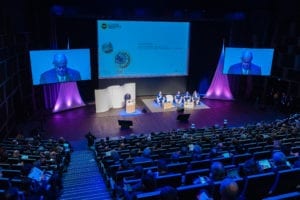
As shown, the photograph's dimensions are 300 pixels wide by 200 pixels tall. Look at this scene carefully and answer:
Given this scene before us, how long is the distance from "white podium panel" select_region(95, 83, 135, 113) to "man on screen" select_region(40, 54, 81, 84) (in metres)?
1.90

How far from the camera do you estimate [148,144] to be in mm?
9484

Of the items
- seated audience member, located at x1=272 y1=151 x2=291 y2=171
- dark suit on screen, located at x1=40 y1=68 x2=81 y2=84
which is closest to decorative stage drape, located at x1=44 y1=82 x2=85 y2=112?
dark suit on screen, located at x1=40 y1=68 x2=81 y2=84

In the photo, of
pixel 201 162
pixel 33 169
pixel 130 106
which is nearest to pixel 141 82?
pixel 130 106

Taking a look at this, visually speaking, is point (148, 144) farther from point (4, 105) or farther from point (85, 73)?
point (85, 73)

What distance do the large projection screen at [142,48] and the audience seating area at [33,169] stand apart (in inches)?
359

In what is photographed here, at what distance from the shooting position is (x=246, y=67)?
18.1 metres

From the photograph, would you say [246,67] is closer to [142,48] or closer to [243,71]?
[243,71]

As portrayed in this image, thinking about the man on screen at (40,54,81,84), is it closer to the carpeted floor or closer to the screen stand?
the screen stand

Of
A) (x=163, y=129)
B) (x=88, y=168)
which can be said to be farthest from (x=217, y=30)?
(x=88, y=168)

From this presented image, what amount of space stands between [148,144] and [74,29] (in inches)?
419

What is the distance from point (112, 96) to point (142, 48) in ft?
13.4

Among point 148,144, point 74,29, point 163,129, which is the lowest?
point 163,129

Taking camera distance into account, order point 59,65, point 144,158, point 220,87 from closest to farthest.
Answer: point 144,158 < point 59,65 < point 220,87

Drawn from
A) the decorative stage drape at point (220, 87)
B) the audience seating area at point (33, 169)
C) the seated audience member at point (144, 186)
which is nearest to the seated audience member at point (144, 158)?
the audience seating area at point (33, 169)
